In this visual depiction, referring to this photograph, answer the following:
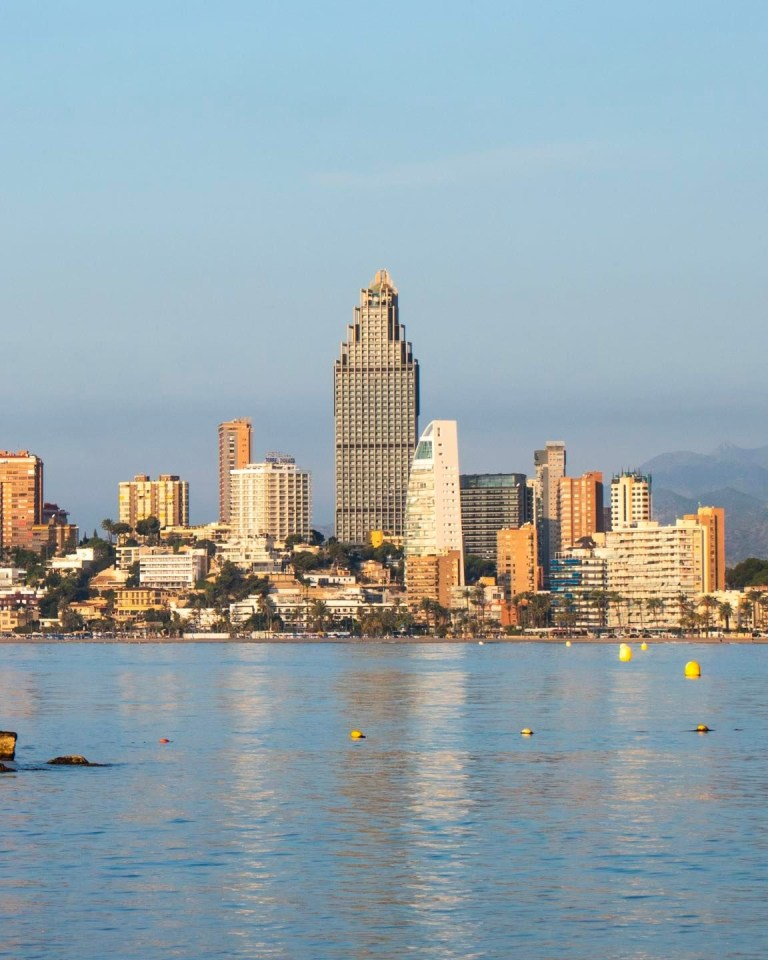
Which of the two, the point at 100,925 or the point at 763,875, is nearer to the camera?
the point at 100,925

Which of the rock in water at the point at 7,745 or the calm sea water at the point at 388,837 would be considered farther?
the rock in water at the point at 7,745

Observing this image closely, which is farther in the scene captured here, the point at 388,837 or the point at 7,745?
the point at 7,745

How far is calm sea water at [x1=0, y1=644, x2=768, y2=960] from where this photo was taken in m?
31.5

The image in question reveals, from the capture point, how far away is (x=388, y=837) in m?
42.1

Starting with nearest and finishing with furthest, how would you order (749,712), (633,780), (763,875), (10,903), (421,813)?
(10,903) < (763,875) < (421,813) < (633,780) < (749,712)

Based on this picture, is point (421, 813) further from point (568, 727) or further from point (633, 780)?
point (568, 727)

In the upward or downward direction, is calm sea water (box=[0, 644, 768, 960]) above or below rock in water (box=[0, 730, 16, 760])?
below

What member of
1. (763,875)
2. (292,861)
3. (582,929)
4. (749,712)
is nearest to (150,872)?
(292,861)

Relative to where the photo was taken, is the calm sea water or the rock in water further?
the rock in water

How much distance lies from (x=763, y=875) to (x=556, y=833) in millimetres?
6697

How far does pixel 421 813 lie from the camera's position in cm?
4634

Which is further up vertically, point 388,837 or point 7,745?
point 7,745

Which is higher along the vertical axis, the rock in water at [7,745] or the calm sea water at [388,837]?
the rock in water at [7,745]

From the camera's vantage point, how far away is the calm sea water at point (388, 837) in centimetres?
3145
